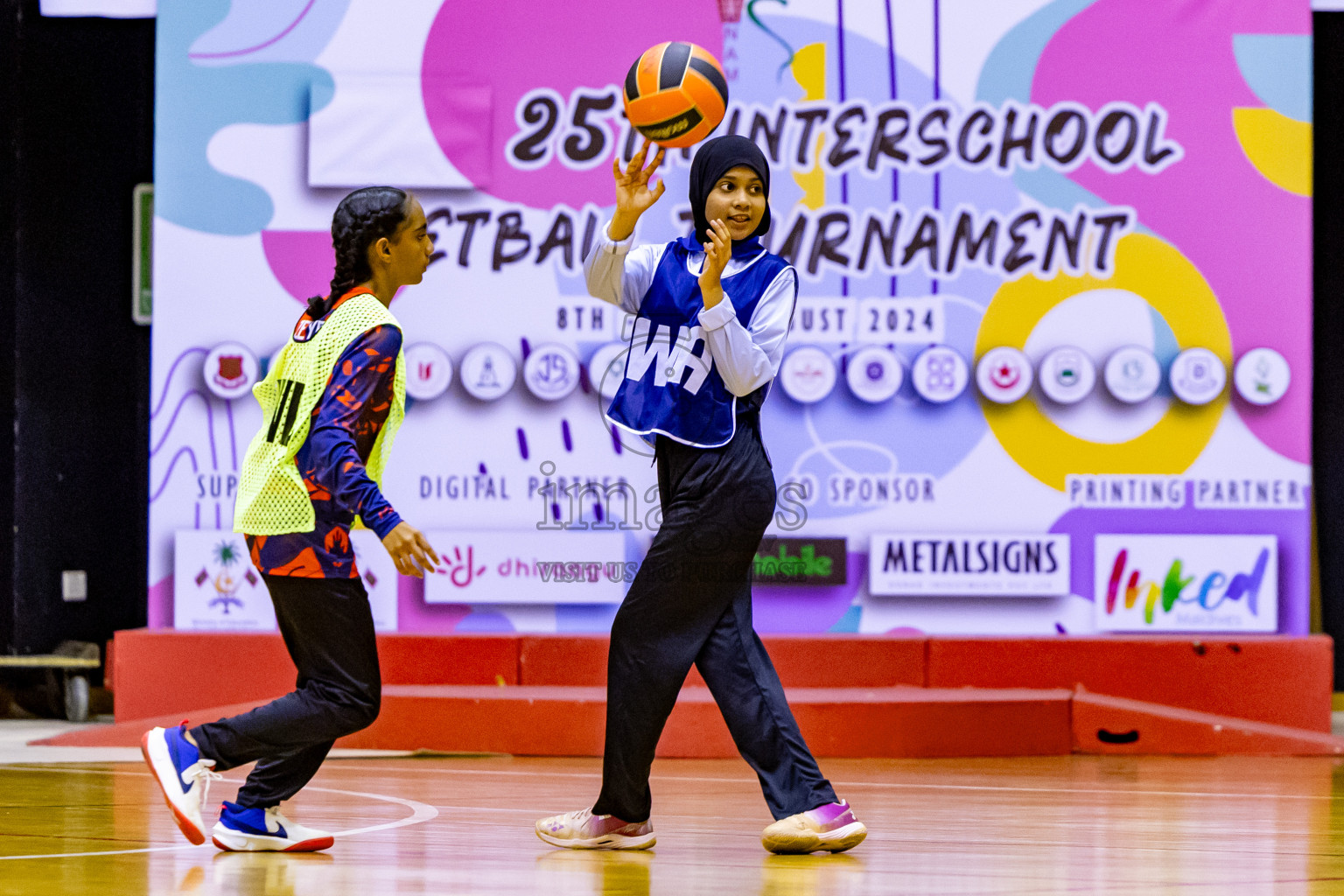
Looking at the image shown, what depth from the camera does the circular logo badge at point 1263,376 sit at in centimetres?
585

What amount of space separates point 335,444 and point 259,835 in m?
0.85

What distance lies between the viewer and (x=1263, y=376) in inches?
231

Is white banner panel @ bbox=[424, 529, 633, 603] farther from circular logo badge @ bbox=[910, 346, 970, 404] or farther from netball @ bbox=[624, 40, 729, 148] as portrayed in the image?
netball @ bbox=[624, 40, 729, 148]

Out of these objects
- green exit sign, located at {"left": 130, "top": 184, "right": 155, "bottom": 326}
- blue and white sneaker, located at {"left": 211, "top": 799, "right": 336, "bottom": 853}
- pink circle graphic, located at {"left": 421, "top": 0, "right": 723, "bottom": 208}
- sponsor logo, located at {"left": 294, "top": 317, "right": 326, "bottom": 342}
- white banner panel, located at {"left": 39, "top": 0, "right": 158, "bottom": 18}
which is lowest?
blue and white sneaker, located at {"left": 211, "top": 799, "right": 336, "bottom": 853}

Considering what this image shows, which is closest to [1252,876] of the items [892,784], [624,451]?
[892,784]

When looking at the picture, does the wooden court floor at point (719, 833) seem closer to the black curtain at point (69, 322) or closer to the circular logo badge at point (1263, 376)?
the circular logo badge at point (1263, 376)

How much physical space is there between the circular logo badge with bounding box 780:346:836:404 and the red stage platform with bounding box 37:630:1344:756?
98 centimetres

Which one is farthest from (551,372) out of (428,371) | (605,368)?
(428,371)

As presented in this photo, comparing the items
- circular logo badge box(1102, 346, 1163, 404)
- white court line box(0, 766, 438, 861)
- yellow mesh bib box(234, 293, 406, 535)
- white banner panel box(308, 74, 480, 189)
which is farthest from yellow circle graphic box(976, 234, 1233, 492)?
yellow mesh bib box(234, 293, 406, 535)

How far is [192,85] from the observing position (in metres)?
6.06

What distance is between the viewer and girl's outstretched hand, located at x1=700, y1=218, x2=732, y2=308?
302 centimetres

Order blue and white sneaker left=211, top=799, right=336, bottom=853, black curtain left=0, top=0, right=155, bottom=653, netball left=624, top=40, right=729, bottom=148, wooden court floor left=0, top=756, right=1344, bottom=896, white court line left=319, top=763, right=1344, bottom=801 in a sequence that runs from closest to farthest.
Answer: wooden court floor left=0, top=756, right=1344, bottom=896, blue and white sneaker left=211, top=799, right=336, bottom=853, netball left=624, top=40, right=729, bottom=148, white court line left=319, top=763, right=1344, bottom=801, black curtain left=0, top=0, right=155, bottom=653

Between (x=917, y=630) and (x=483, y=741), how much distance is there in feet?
5.87

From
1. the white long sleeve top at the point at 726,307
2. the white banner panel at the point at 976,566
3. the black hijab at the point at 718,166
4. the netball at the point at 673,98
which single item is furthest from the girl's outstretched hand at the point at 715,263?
the white banner panel at the point at 976,566
